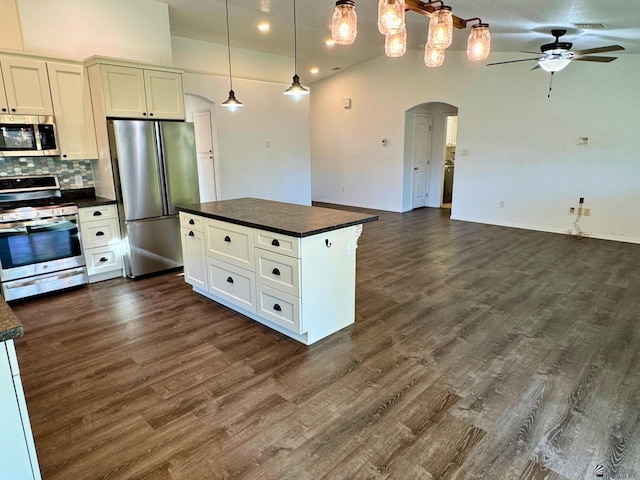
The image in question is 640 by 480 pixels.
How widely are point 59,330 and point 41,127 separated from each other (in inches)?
82.1

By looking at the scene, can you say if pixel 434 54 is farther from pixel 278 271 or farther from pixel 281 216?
pixel 278 271

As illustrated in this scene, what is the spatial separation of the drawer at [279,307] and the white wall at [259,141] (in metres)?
3.78

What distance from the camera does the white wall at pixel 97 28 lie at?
3992 millimetres

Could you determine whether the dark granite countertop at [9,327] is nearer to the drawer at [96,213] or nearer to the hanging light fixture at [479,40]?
the hanging light fixture at [479,40]

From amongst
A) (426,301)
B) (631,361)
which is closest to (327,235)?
(426,301)

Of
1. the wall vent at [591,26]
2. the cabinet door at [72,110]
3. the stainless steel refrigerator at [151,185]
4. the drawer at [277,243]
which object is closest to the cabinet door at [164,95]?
the stainless steel refrigerator at [151,185]

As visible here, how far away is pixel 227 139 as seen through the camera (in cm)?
646

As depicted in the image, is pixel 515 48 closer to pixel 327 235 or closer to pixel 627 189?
pixel 627 189

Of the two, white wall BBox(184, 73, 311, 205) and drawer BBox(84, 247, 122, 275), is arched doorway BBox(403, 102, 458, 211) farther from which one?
drawer BBox(84, 247, 122, 275)

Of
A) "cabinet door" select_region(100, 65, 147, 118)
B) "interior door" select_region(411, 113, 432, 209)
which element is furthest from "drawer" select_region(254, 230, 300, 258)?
"interior door" select_region(411, 113, 432, 209)

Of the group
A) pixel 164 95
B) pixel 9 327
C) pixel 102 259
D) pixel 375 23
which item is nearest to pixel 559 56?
pixel 375 23

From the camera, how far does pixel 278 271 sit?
9.76 ft

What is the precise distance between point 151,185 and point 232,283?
1.78m

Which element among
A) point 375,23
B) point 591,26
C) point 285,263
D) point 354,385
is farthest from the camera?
point 375,23
